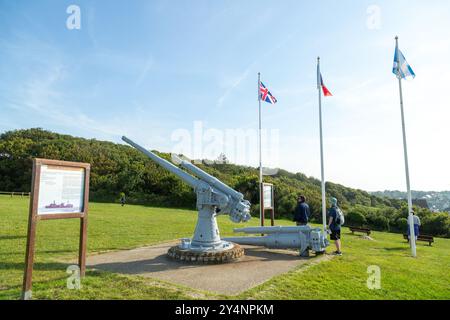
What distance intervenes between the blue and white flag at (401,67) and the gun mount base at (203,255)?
8535 mm

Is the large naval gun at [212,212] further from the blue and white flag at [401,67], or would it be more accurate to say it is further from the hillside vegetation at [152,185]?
the hillside vegetation at [152,185]

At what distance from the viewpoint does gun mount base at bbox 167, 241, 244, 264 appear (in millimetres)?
6961


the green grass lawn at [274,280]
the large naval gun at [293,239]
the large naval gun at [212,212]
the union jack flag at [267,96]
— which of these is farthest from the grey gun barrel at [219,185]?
the union jack flag at [267,96]

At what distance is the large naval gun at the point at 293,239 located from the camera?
8227mm

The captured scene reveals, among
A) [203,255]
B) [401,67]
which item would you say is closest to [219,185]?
[203,255]

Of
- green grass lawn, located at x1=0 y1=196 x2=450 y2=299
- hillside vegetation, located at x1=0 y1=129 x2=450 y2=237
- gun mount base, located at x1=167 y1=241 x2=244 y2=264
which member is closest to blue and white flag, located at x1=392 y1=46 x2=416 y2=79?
green grass lawn, located at x1=0 y1=196 x2=450 y2=299

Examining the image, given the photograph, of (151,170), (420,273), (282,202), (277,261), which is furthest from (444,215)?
(151,170)

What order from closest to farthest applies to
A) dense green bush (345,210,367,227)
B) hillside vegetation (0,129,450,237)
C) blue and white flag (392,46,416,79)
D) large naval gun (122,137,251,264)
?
1. large naval gun (122,137,251,264)
2. blue and white flag (392,46,416,79)
3. dense green bush (345,210,367,227)
4. hillside vegetation (0,129,450,237)

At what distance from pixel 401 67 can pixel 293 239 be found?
287 inches

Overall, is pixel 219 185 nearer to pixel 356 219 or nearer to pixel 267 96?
pixel 267 96

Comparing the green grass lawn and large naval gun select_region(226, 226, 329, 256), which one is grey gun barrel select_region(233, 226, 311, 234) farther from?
the green grass lawn

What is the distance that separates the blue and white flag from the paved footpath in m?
7.02

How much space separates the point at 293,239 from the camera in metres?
8.47
